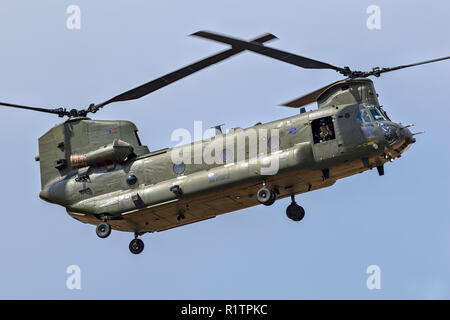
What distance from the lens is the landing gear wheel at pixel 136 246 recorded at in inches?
1478

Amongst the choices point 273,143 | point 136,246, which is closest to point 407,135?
point 273,143

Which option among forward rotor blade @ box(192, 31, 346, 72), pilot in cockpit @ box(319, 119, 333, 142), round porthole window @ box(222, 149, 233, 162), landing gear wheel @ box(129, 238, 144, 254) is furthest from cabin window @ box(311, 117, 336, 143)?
landing gear wheel @ box(129, 238, 144, 254)

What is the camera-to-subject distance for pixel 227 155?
3456cm

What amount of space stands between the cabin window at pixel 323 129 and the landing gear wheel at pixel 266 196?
95.5 inches

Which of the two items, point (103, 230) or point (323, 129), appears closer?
point (323, 129)

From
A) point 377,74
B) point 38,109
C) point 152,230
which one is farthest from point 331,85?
point 38,109

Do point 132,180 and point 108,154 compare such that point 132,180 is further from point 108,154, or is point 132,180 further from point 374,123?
point 374,123

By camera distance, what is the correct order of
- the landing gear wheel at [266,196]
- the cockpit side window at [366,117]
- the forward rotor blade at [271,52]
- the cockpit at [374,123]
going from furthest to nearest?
the landing gear wheel at [266,196] < the cockpit side window at [366,117] < the cockpit at [374,123] < the forward rotor blade at [271,52]

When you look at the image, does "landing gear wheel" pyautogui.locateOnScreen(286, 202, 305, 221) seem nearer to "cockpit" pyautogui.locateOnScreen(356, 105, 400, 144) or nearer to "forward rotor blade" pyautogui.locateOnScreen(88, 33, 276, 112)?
"cockpit" pyautogui.locateOnScreen(356, 105, 400, 144)

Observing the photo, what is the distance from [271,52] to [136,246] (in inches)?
406

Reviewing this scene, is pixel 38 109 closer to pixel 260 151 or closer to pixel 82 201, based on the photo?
pixel 82 201

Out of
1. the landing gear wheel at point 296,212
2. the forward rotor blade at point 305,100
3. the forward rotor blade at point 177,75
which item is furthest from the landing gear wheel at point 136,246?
the forward rotor blade at point 305,100

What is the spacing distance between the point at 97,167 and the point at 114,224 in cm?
234

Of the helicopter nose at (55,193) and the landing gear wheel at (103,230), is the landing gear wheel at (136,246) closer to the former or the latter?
the landing gear wheel at (103,230)
